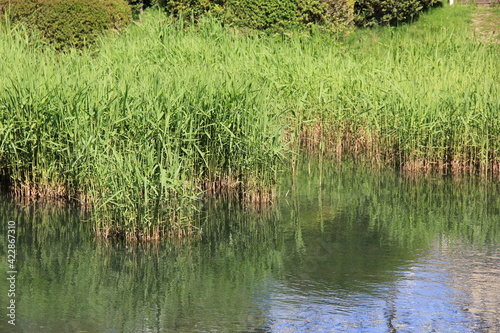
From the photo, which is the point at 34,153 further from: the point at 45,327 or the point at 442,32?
the point at 442,32

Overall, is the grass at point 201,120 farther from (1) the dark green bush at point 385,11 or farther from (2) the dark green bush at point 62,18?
(1) the dark green bush at point 385,11

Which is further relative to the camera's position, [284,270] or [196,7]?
[196,7]

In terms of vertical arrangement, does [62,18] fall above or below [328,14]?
below

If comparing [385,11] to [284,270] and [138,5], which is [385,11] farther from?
[284,270]

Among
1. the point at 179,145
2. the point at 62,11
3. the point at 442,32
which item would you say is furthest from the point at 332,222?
the point at 442,32

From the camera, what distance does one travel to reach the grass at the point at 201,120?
7770 mm

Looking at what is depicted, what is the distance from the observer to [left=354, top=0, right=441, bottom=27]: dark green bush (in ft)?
61.3

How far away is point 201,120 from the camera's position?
9.22 meters

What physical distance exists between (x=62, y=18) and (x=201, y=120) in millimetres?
6949

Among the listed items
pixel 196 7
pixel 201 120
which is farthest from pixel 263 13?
pixel 201 120

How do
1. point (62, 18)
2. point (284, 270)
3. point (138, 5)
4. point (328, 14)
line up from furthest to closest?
point (138, 5)
point (328, 14)
point (62, 18)
point (284, 270)

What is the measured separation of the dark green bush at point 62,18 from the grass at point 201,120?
1380 mm

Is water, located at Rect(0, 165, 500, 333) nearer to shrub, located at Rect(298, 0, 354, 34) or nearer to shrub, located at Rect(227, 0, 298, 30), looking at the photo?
shrub, located at Rect(227, 0, 298, 30)

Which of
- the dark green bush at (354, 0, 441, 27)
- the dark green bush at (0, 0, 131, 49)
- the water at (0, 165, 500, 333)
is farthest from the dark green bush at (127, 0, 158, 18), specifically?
the water at (0, 165, 500, 333)
